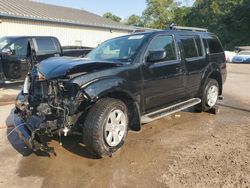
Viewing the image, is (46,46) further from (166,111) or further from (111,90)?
(111,90)

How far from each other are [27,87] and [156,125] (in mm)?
2670

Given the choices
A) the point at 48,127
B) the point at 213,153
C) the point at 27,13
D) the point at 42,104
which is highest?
the point at 27,13

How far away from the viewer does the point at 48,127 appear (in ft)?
13.1

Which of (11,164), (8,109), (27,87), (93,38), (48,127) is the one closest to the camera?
(48,127)

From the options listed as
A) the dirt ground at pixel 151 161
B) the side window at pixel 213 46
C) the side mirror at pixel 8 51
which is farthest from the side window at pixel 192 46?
the side mirror at pixel 8 51

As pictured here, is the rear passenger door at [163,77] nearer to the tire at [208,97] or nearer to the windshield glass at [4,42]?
the tire at [208,97]

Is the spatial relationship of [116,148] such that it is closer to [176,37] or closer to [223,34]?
[176,37]

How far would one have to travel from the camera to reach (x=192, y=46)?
6488 mm

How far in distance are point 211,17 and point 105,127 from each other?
151 ft

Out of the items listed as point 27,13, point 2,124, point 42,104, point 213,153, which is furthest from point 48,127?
point 27,13

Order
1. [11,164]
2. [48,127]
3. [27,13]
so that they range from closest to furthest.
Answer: [48,127]
[11,164]
[27,13]

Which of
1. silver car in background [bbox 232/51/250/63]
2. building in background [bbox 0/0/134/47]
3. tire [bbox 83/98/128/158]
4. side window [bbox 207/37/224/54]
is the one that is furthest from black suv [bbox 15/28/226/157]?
silver car in background [bbox 232/51/250/63]

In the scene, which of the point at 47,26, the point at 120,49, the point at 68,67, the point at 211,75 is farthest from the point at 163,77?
the point at 47,26

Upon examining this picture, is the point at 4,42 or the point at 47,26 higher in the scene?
the point at 47,26
